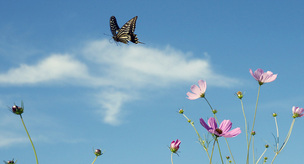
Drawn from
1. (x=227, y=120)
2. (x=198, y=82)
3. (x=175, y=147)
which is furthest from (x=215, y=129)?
(x=175, y=147)

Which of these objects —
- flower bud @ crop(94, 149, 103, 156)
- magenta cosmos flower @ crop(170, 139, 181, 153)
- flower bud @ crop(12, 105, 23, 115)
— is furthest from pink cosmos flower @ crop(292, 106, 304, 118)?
flower bud @ crop(12, 105, 23, 115)

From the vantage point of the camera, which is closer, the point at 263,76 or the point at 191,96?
the point at 263,76

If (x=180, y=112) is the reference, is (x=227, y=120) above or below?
below

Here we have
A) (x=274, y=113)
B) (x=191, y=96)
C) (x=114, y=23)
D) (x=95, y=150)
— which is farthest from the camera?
(x=114, y=23)

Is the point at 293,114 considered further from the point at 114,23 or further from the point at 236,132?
the point at 114,23

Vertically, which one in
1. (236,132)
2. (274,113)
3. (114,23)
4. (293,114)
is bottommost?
(236,132)

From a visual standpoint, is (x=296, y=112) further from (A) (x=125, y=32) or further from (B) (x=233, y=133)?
(A) (x=125, y=32)

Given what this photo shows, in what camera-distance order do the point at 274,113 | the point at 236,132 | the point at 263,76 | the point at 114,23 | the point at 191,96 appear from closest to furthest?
1. the point at 236,132
2. the point at 263,76
3. the point at 191,96
4. the point at 274,113
5. the point at 114,23
